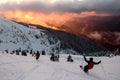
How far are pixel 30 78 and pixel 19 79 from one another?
3.14 ft

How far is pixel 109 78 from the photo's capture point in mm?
21594

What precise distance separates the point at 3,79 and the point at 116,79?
9600 millimetres

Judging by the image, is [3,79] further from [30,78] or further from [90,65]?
[90,65]

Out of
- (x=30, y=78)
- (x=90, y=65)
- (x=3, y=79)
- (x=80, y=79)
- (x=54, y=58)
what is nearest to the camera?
(x=3, y=79)

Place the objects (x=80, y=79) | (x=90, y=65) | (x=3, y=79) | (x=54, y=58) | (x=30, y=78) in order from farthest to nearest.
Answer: (x=54, y=58), (x=90, y=65), (x=80, y=79), (x=30, y=78), (x=3, y=79)

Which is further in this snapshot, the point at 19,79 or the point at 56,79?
the point at 56,79

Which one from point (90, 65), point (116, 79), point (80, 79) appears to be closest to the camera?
point (80, 79)

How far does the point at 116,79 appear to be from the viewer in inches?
837

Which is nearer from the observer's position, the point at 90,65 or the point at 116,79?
the point at 116,79

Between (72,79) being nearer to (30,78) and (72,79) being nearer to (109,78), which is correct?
(30,78)

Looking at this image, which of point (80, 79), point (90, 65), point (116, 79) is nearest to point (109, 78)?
point (116, 79)

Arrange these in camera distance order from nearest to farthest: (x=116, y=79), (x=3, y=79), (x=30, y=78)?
1. (x=3, y=79)
2. (x=30, y=78)
3. (x=116, y=79)

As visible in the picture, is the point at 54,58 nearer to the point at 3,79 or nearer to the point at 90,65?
the point at 90,65

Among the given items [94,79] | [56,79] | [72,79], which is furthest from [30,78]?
[94,79]
